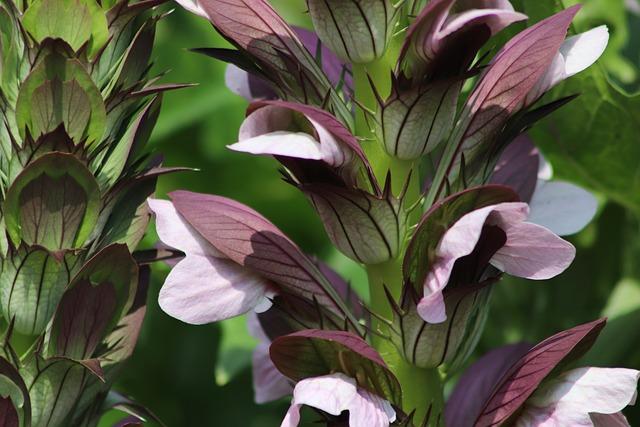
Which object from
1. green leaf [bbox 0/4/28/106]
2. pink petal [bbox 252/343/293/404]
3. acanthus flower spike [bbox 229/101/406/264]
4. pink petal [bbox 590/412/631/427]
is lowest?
pink petal [bbox 252/343/293/404]

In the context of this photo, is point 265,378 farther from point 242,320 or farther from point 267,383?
point 242,320

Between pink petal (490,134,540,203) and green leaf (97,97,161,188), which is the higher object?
green leaf (97,97,161,188)

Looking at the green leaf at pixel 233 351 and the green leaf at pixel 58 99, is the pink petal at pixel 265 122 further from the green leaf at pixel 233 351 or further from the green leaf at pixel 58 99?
the green leaf at pixel 233 351

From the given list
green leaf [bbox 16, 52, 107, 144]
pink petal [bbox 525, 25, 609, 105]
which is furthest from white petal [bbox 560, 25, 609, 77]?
green leaf [bbox 16, 52, 107, 144]

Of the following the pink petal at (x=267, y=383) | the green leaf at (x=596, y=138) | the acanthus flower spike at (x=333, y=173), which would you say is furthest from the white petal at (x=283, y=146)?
the green leaf at (x=596, y=138)

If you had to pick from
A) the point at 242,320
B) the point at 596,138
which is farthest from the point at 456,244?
the point at 242,320

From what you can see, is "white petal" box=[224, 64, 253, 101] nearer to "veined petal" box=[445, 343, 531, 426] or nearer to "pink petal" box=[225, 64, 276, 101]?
"pink petal" box=[225, 64, 276, 101]
